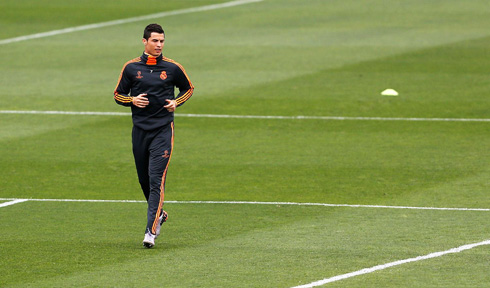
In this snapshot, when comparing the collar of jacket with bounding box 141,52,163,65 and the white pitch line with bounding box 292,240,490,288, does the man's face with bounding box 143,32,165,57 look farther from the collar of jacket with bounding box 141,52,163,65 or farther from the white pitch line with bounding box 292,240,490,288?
the white pitch line with bounding box 292,240,490,288

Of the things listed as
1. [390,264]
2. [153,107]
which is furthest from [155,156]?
[390,264]

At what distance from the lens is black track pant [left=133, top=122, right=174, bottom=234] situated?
10.5m

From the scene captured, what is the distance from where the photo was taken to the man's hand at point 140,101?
10422 mm

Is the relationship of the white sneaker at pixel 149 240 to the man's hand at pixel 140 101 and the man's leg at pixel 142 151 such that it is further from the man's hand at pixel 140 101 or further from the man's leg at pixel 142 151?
the man's hand at pixel 140 101

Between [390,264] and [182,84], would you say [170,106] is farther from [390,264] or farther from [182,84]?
[390,264]

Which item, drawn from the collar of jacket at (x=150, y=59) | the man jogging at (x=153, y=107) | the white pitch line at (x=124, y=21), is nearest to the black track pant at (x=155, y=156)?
the man jogging at (x=153, y=107)

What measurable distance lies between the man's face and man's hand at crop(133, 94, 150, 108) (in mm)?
445

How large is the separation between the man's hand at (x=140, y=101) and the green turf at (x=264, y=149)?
138 centimetres

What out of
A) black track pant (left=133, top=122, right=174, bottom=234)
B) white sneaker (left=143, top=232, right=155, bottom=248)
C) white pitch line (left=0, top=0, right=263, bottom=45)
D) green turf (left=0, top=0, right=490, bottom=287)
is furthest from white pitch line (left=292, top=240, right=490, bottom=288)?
white pitch line (left=0, top=0, right=263, bottom=45)

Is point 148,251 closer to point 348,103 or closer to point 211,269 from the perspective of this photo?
point 211,269

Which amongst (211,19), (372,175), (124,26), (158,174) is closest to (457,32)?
(211,19)

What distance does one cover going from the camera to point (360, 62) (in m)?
23.8

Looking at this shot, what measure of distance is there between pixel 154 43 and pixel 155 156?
3.66 feet

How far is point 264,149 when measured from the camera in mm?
16438
